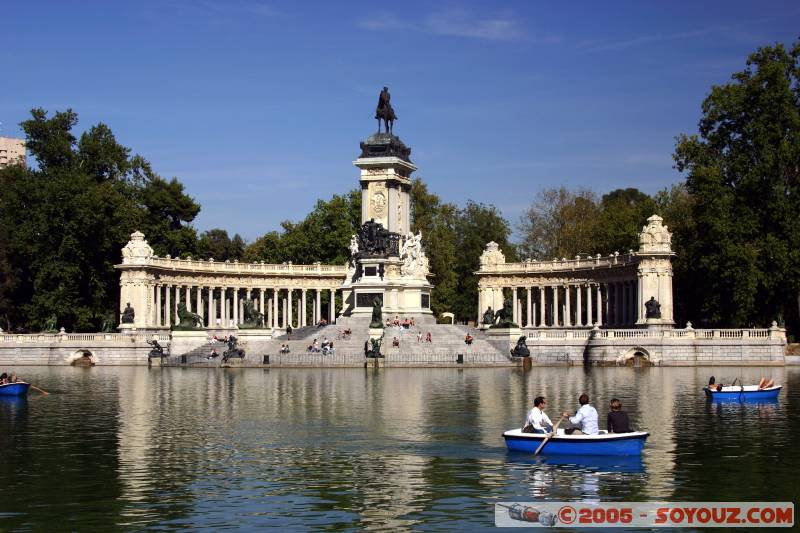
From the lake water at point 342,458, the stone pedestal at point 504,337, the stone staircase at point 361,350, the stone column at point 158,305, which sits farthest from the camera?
the stone column at point 158,305

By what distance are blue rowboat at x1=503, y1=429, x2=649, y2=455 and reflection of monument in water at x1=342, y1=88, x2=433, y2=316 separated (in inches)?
2191

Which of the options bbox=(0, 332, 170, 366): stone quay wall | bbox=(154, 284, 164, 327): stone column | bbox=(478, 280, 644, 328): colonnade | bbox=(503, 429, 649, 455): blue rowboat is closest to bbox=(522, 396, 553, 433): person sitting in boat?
bbox=(503, 429, 649, 455): blue rowboat

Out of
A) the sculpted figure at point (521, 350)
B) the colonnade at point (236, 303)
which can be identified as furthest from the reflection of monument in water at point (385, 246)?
the sculpted figure at point (521, 350)

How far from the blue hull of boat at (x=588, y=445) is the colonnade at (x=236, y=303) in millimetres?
68308

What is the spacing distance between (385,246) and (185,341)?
642 inches

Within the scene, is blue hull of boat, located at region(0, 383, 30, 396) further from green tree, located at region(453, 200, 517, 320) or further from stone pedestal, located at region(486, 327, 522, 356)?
green tree, located at region(453, 200, 517, 320)

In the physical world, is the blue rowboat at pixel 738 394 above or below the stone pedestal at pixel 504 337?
below

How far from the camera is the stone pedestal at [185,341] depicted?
77938mm

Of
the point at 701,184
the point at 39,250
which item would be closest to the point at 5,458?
the point at 701,184

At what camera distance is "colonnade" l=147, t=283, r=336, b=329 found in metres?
99.2

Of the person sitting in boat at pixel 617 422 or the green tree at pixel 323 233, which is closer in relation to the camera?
the person sitting in boat at pixel 617 422

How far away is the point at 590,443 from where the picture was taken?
27141 mm

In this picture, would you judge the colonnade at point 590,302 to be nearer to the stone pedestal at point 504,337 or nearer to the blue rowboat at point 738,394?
the stone pedestal at point 504,337

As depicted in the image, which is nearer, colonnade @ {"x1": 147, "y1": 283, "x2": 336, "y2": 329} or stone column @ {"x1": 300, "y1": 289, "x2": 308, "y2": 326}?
colonnade @ {"x1": 147, "y1": 283, "x2": 336, "y2": 329}
